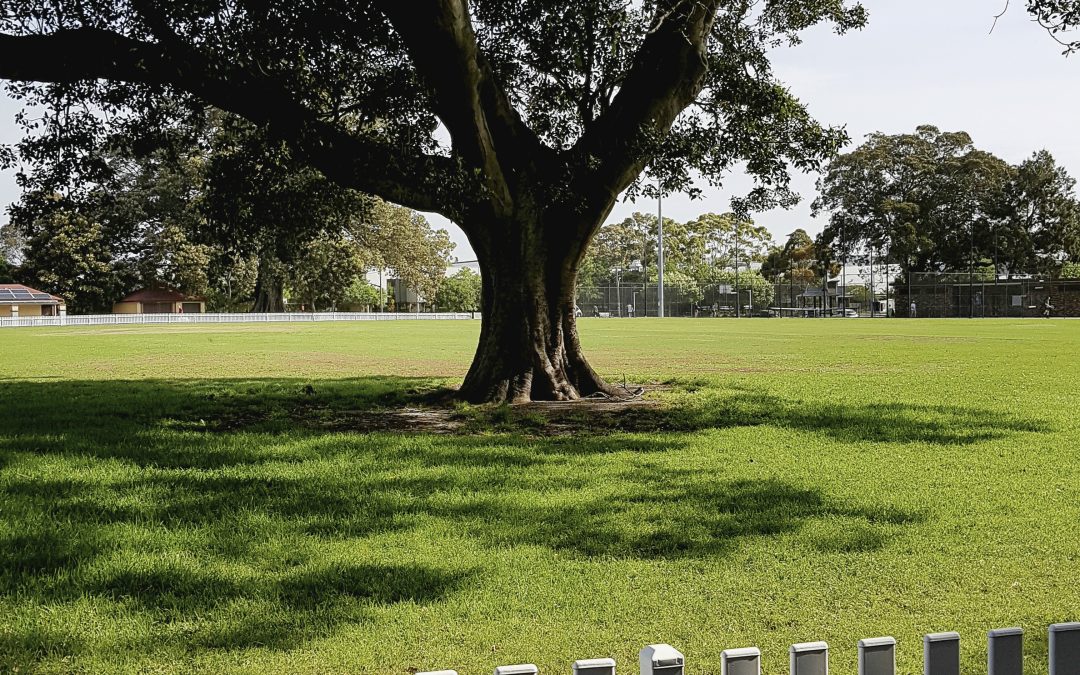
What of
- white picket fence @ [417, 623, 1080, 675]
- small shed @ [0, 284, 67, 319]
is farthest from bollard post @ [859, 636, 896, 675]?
small shed @ [0, 284, 67, 319]

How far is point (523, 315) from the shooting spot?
42.7 ft

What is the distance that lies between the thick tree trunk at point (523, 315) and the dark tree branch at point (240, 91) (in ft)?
3.53

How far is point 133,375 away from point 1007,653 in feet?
60.6

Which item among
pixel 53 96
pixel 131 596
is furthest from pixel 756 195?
pixel 131 596

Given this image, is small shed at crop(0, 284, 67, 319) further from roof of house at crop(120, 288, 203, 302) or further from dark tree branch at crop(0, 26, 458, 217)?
dark tree branch at crop(0, 26, 458, 217)

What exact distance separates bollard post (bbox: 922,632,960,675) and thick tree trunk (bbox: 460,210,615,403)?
34.4ft

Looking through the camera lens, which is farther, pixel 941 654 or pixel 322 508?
pixel 322 508

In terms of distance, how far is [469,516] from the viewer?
19.7 ft

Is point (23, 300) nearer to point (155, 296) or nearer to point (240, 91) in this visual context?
point (155, 296)

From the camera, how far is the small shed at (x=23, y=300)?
67375 mm

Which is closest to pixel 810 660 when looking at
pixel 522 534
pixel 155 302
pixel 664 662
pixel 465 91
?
pixel 664 662

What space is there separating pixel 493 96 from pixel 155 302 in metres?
79.6

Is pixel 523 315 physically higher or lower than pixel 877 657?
higher

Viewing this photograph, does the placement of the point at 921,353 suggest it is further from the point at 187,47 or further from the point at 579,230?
the point at 187,47
